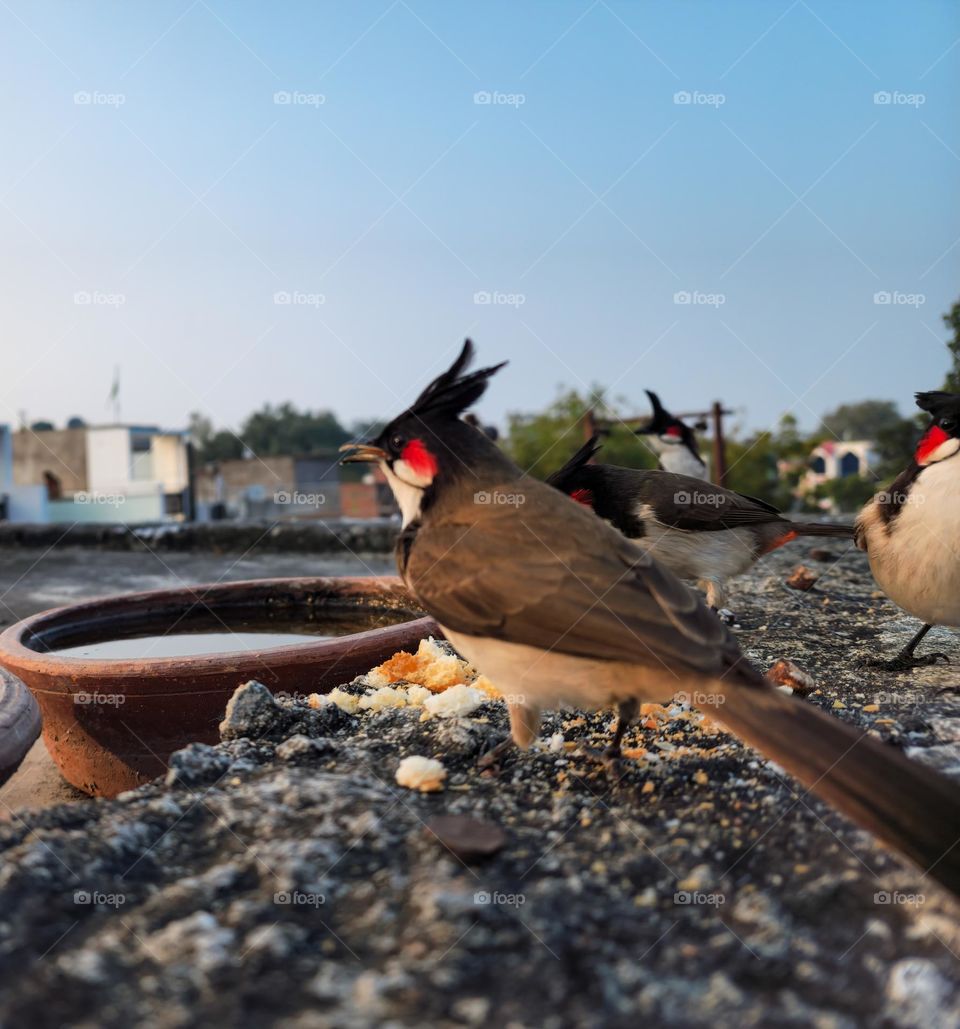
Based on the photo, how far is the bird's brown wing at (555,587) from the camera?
2586 mm

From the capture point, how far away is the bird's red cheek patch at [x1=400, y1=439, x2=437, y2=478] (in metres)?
2.99

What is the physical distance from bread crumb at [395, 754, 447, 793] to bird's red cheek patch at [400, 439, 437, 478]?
3.03 feet

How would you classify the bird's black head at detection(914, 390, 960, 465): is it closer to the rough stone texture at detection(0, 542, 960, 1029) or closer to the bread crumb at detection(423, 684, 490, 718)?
the rough stone texture at detection(0, 542, 960, 1029)

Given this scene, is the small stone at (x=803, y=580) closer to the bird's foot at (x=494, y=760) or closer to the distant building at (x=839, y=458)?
the bird's foot at (x=494, y=760)

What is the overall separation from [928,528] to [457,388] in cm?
229

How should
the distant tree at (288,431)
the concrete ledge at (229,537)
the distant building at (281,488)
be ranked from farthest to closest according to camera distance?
the distant tree at (288,431)
the distant building at (281,488)
the concrete ledge at (229,537)

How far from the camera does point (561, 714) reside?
3748mm

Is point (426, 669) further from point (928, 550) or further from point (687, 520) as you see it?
point (928, 550)

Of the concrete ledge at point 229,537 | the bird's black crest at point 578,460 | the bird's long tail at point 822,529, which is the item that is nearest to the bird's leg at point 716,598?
the bird's long tail at point 822,529

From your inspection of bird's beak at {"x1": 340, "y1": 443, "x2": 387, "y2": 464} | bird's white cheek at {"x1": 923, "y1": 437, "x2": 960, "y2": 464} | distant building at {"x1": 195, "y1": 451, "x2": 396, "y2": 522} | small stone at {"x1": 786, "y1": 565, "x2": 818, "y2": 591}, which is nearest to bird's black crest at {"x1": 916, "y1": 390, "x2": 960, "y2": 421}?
bird's white cheek at {"x1": 923, "y1": 437, "x2": 960, "y2": 464}

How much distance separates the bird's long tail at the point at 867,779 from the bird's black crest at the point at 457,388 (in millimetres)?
1261

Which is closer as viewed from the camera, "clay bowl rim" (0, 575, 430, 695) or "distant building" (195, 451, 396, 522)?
"clay bowl rim" (0, 575, 430, 695)

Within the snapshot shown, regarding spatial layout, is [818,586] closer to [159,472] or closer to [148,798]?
[148,798]

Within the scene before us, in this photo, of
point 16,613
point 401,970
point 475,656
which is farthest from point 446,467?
point 16,613
